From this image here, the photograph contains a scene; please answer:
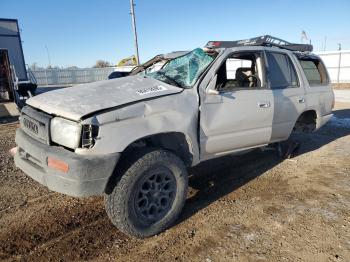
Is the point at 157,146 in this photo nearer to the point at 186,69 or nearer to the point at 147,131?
the point at 147,131

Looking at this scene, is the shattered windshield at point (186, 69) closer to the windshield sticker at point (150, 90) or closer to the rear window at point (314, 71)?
the windshield sticker at point (150, 90)

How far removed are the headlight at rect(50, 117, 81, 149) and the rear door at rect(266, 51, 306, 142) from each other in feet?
9.47

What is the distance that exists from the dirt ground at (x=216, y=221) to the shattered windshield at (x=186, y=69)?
1545mm

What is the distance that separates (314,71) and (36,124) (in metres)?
4.86

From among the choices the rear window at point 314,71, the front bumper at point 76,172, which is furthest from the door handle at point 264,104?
the front bumper at point 76,172

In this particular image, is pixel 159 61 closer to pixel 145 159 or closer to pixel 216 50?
pixel 216 50

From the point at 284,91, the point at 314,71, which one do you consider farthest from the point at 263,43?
the point at 314,71

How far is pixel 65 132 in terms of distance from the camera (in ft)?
9.27

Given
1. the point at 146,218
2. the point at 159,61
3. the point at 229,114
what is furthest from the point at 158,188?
the point at 159,61

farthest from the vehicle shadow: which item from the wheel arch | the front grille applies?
the front grille

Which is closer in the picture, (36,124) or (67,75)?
(36,124)

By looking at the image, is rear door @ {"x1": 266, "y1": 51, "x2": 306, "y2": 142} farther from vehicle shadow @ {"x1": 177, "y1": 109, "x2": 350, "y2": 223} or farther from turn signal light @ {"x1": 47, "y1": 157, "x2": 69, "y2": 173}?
turn signal light @ {"x1": 47, "y1": 157, "x2": 69, "y2": 173}

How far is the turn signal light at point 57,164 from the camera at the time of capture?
2.71 meters

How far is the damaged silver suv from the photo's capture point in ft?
9.11
